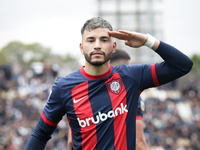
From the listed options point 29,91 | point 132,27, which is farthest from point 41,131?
point 132,27

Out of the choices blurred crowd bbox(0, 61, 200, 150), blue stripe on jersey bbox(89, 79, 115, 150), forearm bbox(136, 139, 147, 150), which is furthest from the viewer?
blurred crowd bbox(0, 61, 200, 150)

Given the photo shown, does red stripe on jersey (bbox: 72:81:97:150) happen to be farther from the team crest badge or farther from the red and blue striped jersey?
the team crest badge

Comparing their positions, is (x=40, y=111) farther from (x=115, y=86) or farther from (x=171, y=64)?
(x=171, y=64)

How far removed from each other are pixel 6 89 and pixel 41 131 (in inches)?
549

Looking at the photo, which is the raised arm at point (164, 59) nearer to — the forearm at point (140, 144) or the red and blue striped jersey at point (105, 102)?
the red and blue striped jersey at point (105, 102)

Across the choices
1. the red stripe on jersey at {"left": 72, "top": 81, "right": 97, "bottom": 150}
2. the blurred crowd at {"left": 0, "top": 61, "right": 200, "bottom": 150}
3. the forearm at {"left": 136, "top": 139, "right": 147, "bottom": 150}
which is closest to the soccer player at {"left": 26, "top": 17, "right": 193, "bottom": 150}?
the red stripe on jersey at {"left": 72, "top": 81, "right": 97, "bottom": 150}

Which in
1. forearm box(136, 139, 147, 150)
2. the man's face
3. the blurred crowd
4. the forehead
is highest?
the forehead

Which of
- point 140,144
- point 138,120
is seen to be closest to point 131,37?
point 138,120

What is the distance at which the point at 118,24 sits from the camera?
26.8 meters

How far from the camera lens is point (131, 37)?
2328 millimetres

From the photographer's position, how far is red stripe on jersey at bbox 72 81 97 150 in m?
2.27

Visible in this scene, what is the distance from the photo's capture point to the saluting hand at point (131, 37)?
228 cm

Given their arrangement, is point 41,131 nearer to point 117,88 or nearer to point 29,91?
point 117,88

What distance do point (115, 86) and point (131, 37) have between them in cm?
48
